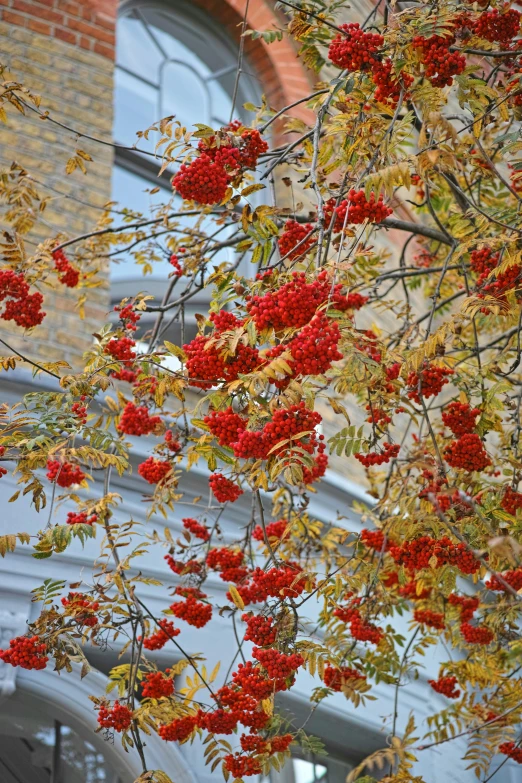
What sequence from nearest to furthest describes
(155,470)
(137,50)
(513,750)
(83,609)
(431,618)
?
(83,609) → (155,470) → (513,750) → (431,618) → (137,50)

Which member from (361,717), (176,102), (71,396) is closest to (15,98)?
(71,396)

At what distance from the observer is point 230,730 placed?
107 inches

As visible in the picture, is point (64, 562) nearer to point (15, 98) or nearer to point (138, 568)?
point (138, 568)

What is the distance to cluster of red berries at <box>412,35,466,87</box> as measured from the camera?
7.98 feet

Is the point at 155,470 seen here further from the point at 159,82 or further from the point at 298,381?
the point at 159,82

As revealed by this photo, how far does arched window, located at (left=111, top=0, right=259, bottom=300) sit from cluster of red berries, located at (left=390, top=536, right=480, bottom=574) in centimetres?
243

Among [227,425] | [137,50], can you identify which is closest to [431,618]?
[227,425]

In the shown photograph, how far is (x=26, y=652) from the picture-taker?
257 cm

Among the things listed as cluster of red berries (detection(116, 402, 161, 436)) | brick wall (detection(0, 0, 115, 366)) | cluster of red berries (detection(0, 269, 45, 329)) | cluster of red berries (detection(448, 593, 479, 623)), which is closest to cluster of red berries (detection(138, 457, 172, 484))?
cluster of red berries (detection(116, 402, 161, 436))

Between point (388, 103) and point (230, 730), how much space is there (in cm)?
195

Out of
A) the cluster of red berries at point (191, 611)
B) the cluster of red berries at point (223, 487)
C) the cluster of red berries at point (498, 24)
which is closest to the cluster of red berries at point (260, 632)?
the cluster of red berries at point (223, 487)

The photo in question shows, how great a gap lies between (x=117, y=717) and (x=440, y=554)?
1.07m

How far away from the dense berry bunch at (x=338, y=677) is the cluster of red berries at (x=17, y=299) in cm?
155

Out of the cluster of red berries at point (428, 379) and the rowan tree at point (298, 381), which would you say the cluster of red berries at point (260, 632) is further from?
the cluster of red berries at point (428, 379)
